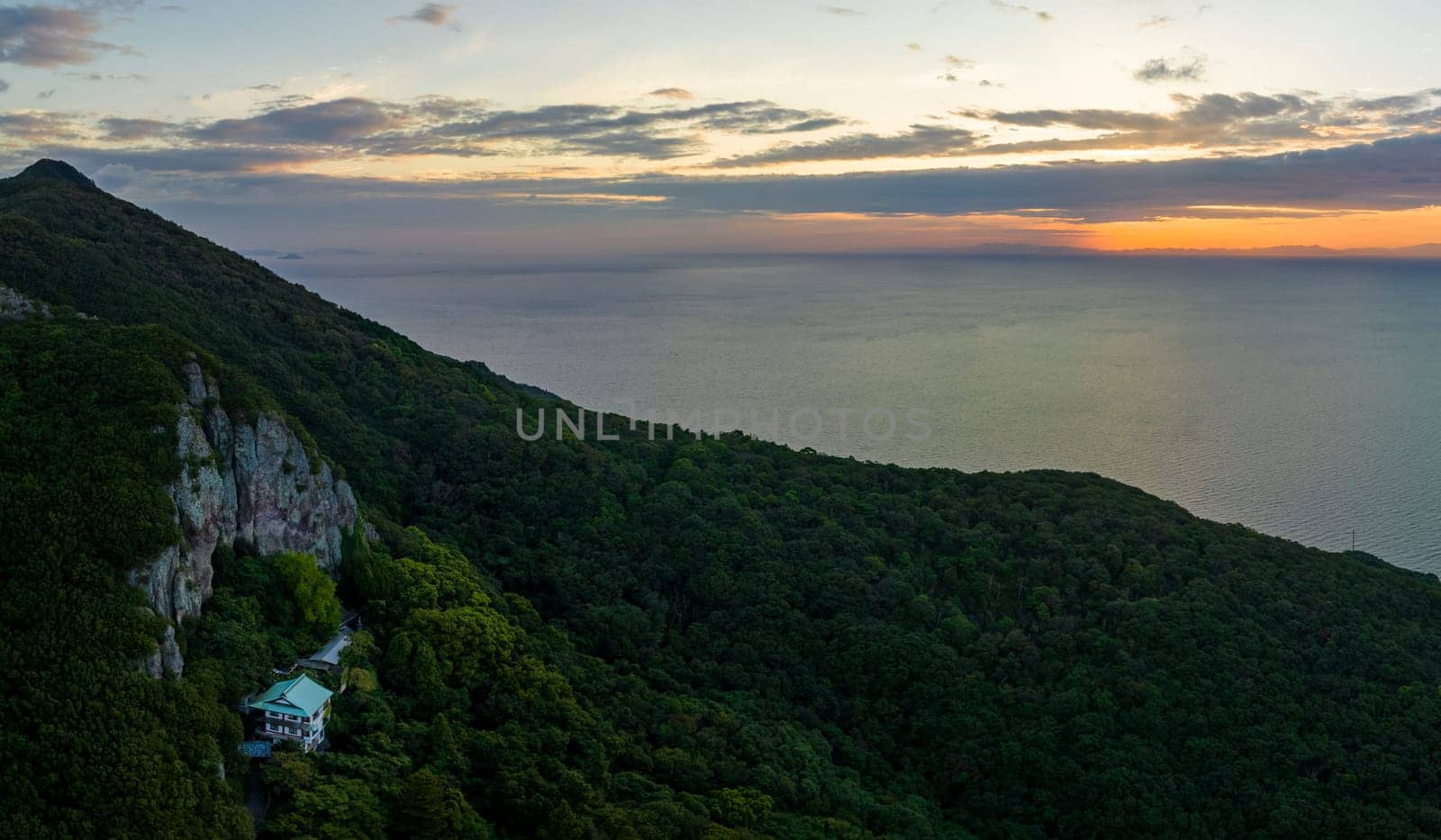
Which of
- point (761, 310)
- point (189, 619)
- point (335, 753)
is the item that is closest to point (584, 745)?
point (335, 753)

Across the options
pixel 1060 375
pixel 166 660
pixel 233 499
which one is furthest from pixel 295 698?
pixel 1060 375

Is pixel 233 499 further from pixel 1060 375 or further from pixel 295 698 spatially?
pixel 1060 375

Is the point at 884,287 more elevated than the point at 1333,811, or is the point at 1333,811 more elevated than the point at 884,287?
the point at 884,287

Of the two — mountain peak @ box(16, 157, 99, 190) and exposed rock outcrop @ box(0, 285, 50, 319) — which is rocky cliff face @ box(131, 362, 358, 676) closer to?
exposed rock outcrop @ box(0, 285, 50, 319)

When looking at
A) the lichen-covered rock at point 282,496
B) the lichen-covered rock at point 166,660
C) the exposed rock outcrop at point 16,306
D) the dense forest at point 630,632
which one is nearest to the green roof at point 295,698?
the dense forest at point 630,632

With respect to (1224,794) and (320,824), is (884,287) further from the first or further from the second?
(320,824)

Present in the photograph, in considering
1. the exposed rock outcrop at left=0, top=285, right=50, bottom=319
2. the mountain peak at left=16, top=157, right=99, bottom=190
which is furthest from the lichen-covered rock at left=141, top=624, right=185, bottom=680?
the mountain peak at left=16, top=157, right=99, bottom=190
